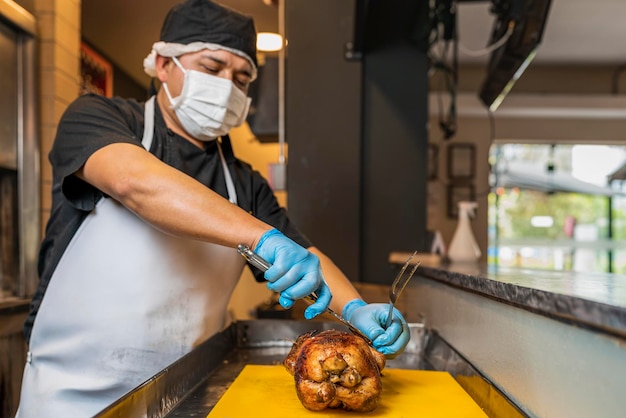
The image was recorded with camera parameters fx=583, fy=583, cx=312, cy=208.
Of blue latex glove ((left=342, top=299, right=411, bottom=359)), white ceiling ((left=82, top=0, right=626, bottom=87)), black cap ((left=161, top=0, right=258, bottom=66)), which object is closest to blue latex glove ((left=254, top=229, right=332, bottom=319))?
blue latex glove ((left=342, top=299, right=411, bottom=359))

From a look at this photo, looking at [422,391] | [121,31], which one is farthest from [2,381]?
[422,391]

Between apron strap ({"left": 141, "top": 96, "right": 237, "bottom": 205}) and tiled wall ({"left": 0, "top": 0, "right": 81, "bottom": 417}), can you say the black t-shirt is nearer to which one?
apron strap ({"left": 141, "top": 96, "right": 237, "bottom": 205})

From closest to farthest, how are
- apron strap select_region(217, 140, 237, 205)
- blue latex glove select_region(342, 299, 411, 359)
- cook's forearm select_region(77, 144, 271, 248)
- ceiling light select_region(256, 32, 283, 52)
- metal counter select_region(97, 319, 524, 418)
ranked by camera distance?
1. metal counter select_region(97, 319, 524, 418)
2. cook's forearm select_region(77, 144, 271, 248)
3. blue latex glove select_region(342, 299, 411, 359)
4. apron strap select_region(217, 140, 237, 205)
5. ceiling light select_region(256, 32, 283, 52)

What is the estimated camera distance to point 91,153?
1285 millimetres

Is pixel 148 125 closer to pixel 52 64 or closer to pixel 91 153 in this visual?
pixel 91 153

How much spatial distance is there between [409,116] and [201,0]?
1.52 meters

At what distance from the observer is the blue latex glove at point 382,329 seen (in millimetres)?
1230

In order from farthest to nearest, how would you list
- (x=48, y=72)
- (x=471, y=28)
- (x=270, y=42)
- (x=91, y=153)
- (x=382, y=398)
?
(x=471, y=28) → (x=270, y=42) → (x=48, y=72) → (x=91, y=153) → (x=382, y=398)

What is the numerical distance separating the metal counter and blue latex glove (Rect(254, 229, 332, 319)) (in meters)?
0.27

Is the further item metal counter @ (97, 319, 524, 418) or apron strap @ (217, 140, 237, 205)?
apron strap @ (217, 140, 237, 205)

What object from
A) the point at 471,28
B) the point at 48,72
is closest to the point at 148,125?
the point at 48,72

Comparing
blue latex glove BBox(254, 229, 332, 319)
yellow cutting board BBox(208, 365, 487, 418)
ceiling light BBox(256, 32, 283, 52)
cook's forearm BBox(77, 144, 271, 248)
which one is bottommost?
yellow cutting board BBox(208, 365, 487, 418)

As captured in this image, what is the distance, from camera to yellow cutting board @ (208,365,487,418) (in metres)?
1.08

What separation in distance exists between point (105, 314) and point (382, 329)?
0.74 m
